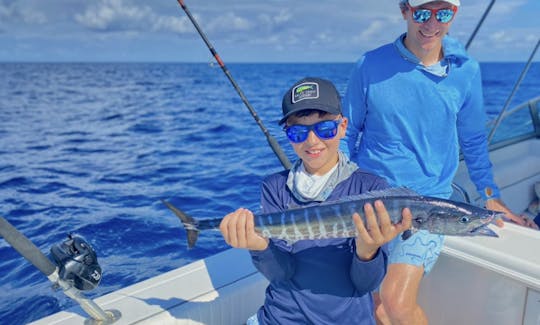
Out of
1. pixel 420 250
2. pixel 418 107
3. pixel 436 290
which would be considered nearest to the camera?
pixel 420 250

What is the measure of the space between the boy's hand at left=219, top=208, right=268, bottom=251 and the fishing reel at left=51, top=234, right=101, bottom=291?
759 millimetres

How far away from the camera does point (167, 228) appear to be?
21.0ft

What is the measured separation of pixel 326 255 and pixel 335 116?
616 mm

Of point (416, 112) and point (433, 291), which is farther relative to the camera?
point (433, 291)

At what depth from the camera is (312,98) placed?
1976 mm

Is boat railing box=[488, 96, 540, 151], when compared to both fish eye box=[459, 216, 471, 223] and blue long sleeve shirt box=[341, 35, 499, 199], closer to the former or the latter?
blue long sleeve shirt box=[341, 35, 499, 199]

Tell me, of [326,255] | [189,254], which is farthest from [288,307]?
[189,254]

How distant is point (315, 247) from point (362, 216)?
1.13ft

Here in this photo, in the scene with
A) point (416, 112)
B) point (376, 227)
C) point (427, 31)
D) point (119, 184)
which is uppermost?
point (427, 31)

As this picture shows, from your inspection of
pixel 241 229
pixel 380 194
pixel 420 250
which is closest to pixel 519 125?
pixel 420 250

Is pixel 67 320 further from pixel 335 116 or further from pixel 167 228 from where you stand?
pixel 167 228

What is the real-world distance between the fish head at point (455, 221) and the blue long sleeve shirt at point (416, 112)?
1.90 feet

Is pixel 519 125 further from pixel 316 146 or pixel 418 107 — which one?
pixel 316 146

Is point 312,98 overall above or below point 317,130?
above
